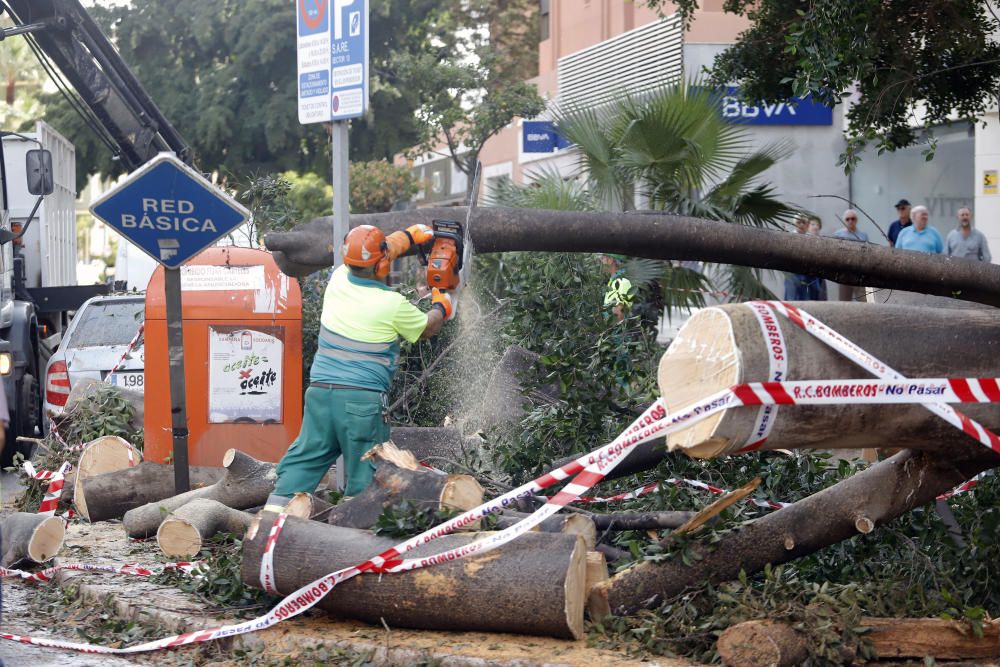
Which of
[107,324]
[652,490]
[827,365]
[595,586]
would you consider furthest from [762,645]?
[107,324]

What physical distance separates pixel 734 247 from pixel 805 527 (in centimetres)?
136

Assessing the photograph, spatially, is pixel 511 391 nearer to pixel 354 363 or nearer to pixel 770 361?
pixel 354 363

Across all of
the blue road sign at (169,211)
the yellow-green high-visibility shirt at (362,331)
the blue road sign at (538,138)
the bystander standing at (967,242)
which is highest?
the blue road sign at (538,138)

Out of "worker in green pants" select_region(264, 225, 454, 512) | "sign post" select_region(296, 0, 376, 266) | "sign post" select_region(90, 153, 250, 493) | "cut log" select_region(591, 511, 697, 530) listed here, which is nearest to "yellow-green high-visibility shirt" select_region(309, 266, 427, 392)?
"worker in green pants" select_region(264, 225, 454, 512)

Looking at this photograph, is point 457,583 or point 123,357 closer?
point 457,583

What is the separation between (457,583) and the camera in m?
5.29

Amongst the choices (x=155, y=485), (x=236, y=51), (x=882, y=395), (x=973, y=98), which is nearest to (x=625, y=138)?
(x=973, y=98)

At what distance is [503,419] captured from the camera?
27.8ft

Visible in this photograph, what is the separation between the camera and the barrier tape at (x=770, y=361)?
14.4 feet

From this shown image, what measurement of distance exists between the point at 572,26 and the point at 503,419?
79.5 ft

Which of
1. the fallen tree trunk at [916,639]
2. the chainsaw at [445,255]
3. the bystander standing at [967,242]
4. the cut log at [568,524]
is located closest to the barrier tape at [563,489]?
the cut log at [568,524]

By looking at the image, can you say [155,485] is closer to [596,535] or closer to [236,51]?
[596,535]

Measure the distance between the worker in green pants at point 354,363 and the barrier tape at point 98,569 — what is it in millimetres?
608

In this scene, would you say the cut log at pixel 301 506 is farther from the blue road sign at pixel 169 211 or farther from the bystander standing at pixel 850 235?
the bystander standing at pixel 850 235
